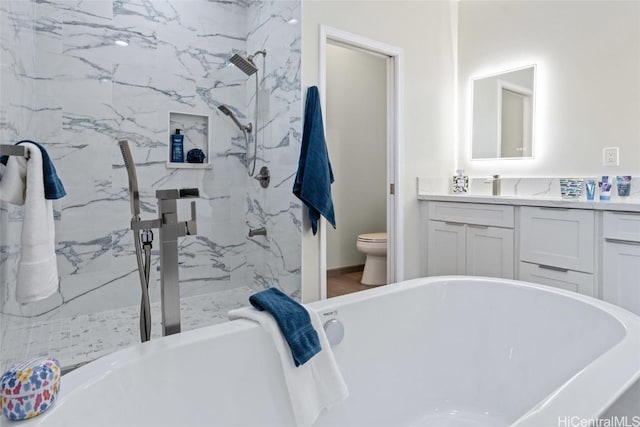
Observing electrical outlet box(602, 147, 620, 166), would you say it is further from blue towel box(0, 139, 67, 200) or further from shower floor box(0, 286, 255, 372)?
blue towel box(0, 139, 67, 200)

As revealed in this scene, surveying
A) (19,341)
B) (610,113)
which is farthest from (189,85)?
(610,113)

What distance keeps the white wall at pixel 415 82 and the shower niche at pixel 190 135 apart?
3.29ft

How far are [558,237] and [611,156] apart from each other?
2.22ft

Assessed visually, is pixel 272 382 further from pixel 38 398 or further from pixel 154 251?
pixel 154 251

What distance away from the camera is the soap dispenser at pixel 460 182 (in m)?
3.15

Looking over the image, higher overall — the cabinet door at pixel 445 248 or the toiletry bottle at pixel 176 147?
the toiletry bottle at pixel 176 147

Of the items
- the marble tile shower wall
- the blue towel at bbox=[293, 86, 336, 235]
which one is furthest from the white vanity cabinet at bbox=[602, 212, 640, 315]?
the marble tile shower wall

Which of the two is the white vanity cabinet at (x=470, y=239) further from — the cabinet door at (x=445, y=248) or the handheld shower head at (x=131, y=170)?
the handheld shower head at (x=131, y=170)

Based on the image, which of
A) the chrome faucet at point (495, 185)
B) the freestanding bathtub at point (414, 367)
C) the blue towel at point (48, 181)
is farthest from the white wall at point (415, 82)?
the blue towel at point (48, 181)

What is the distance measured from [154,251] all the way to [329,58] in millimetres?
2561

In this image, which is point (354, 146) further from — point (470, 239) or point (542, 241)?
point (542, 241)

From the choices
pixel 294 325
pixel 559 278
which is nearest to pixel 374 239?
pixel 559 278

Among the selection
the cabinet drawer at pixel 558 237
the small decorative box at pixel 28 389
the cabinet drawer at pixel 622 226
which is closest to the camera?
the small decorative box at pixel 28 389

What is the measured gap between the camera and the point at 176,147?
9.16 ft
